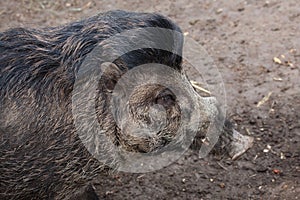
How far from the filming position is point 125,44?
333 cm

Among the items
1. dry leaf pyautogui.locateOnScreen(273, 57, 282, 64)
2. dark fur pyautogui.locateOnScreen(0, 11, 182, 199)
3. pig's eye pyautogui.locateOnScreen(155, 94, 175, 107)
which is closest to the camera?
dark fur pyautogui.locateOnScreen(0, 11, 182, 199)

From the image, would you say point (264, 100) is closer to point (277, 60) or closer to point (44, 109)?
point (277, 60)

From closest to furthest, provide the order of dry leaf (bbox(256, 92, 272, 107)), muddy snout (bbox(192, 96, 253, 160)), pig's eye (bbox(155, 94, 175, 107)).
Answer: pig's eye (bbox(155, 94, 175, 107)) → muddy snout (bbox(192, 96, 253, 160)) → dry leaf (bbox(256, 92, 272, 107))

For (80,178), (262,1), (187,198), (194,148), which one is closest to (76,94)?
(80,178)

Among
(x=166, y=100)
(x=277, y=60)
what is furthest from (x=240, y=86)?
(x=166, y=100)

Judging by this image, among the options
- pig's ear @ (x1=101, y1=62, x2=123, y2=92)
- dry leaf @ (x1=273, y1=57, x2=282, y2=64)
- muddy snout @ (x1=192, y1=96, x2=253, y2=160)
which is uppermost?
pig's ear @ (x1=101, y1=62, x2=123, y2=92)

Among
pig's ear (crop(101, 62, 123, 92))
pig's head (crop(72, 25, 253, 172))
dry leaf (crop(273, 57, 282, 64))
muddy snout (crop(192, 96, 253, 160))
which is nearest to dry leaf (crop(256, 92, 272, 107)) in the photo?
dry leaf (crop(273, 57, 282, 64))

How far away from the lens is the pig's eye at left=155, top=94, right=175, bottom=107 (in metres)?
3.46

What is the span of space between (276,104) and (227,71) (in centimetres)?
59

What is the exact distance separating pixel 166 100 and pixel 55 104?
0.63 metres

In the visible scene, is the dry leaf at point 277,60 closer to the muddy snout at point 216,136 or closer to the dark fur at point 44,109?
the muddy snout at point 216,136

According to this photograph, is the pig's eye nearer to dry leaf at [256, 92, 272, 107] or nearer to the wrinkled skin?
the wrinkled skin

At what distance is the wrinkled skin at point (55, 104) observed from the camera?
127 inches

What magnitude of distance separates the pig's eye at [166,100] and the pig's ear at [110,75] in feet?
0.91
